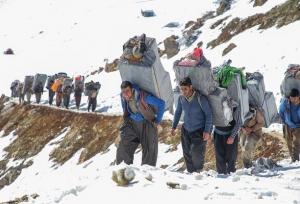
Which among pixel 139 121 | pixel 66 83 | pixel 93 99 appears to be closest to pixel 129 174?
pixel 139 121

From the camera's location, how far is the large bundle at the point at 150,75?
8.55 metres

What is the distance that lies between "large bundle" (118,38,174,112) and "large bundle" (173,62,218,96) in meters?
0.32

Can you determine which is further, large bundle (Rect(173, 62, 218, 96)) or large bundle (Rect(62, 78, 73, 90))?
large bundle (Rect(62, 78, 73, 90))

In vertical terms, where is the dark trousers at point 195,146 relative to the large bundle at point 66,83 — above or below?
above

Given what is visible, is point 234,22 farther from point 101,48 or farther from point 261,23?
point 101,48

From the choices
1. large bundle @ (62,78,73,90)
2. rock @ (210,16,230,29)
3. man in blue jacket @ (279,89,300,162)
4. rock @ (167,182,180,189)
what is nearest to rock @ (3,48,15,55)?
rock @ (210,16,230,29)

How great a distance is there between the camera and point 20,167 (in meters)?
27.1

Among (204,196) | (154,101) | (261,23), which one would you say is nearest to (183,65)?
(154,101)

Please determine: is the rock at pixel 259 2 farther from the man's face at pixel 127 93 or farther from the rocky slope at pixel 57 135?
the man's face at pixel 127 93

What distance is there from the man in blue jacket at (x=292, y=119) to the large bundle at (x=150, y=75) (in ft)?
8.83

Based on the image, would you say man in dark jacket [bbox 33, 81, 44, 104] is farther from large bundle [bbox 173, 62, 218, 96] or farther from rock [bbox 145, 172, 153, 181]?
rock [bbox 145, 172, 153, 181]

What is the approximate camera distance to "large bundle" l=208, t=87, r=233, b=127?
8406 millimetres

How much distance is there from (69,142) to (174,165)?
39.0 feet

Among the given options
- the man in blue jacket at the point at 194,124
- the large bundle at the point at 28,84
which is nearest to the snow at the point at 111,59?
the man in blue jacket at the point at 194,124
